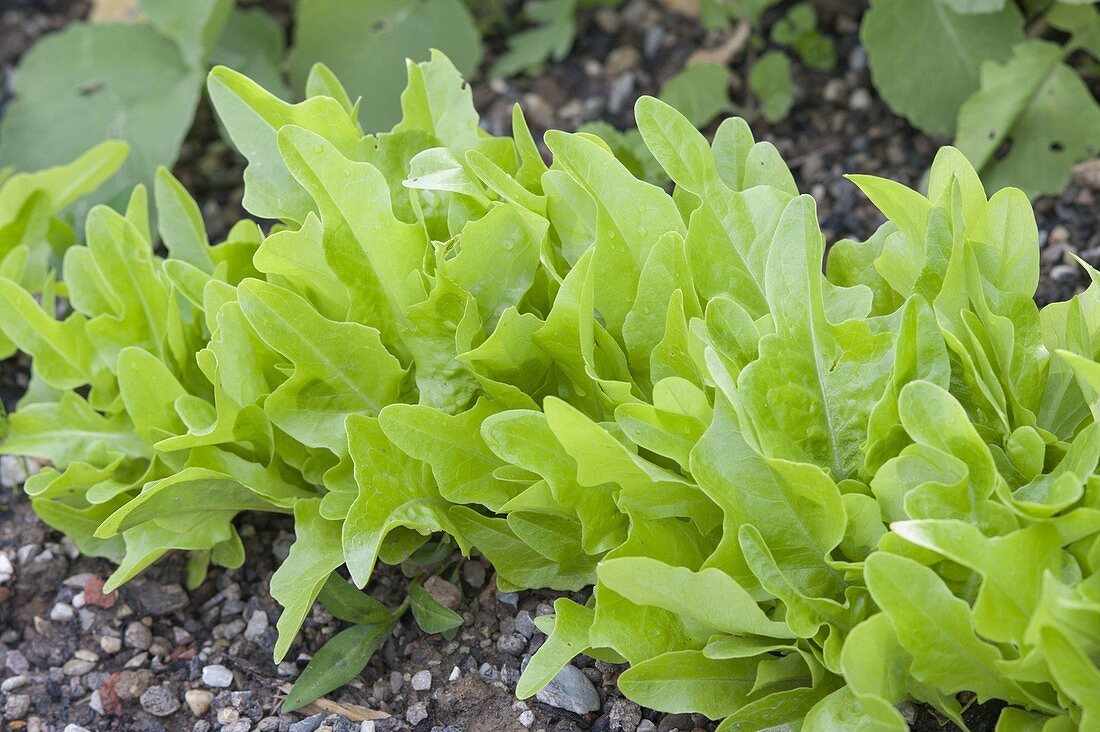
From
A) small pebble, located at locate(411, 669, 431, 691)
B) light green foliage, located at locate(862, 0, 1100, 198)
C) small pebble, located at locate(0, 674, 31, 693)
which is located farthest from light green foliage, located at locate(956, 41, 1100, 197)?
small pebble, located at locate(0, 674, 31, 693)

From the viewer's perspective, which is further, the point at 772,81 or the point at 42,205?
the point at 772,81

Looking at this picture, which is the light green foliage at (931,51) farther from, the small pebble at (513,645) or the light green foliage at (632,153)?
the small pebble at (513,645)

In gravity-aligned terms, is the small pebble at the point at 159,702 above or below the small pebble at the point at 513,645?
below

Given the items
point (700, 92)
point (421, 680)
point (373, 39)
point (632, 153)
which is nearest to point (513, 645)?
point (421, 680)

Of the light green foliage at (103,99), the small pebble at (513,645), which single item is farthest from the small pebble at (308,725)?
the light green foliage at (103,99)

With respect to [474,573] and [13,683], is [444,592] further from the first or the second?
[13,683]
